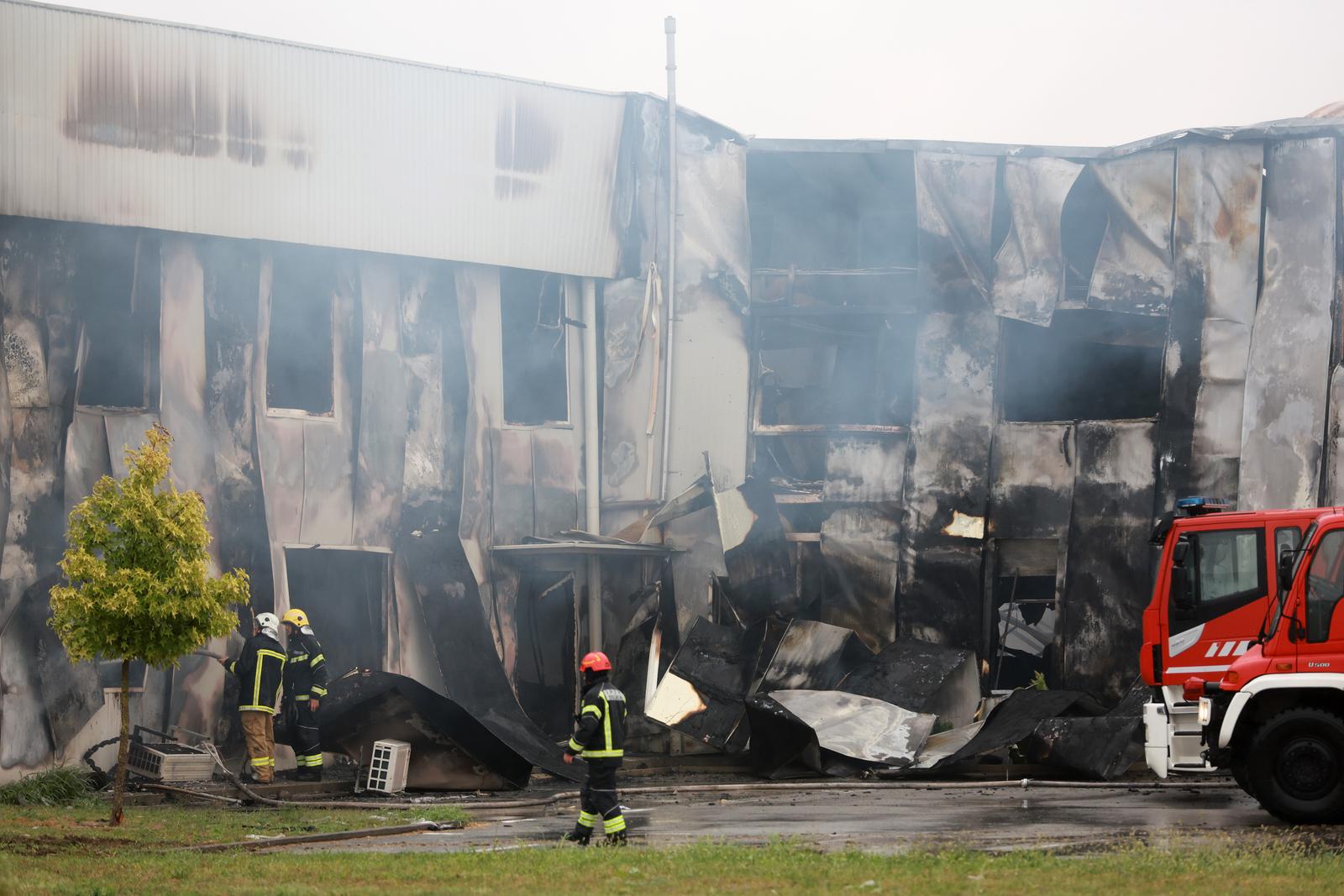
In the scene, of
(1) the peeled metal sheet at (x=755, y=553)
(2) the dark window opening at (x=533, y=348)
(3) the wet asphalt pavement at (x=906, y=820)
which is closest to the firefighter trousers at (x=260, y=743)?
(3) the wet asphalt pavement at (x=906, y=820)

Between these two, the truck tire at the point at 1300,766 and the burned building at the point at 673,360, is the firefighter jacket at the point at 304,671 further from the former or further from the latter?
the truck tire at the point at 1300,766

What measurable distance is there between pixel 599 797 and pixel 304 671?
526 centimetres

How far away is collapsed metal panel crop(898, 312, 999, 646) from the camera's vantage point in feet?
59.8

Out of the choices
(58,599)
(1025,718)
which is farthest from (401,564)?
(1025,718)

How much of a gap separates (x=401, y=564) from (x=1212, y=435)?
10.2 metres

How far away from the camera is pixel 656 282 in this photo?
60.6 feet

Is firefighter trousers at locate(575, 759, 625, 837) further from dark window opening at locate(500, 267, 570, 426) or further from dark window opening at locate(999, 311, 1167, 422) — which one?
dark window opening at locate(999, 311, 1167, 422)

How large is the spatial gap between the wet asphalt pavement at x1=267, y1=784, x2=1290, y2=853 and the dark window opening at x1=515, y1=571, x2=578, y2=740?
13.8 ft

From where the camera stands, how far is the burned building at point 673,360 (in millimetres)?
16578

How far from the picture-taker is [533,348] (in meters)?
18.5

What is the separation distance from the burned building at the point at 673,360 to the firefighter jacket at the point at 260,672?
1.73m

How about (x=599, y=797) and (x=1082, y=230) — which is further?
(x=1082, y=230)

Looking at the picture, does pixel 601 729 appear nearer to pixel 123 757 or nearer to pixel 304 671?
pixel 123 757

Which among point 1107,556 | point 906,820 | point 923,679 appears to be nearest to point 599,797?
point 906,820
